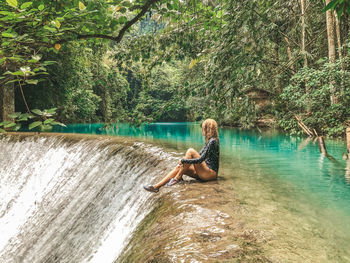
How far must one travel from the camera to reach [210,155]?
4254mm

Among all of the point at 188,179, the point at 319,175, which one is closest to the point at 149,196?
the point at 188,179

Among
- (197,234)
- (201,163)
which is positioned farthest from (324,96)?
(197,234)

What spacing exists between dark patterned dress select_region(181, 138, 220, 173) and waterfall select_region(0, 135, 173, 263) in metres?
0.87

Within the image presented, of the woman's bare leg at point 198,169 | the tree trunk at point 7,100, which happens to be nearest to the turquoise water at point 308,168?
the woman's bare leg at point 198,169

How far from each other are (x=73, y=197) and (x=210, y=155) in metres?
4.01

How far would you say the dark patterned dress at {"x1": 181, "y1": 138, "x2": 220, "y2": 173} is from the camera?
4.07m

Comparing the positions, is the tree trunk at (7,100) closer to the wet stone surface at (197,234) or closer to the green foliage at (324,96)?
the wet stone surface at (197,234)

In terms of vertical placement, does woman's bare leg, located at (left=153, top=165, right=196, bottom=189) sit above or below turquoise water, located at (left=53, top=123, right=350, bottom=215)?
above

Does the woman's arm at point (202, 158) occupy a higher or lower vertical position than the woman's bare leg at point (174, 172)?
higher

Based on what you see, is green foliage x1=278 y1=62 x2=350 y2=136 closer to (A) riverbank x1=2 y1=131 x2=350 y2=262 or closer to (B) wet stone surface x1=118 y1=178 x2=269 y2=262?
(A) riverbank x1=2 y1=131 x2=350 y2=262

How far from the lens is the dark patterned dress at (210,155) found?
407 cm

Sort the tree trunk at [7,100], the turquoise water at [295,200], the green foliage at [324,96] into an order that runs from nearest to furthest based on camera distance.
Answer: the turquoise water at [295,200] < the green foliage at [324,96] < the tree trunk at [7,100]

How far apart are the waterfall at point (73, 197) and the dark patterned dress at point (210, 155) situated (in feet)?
2.85

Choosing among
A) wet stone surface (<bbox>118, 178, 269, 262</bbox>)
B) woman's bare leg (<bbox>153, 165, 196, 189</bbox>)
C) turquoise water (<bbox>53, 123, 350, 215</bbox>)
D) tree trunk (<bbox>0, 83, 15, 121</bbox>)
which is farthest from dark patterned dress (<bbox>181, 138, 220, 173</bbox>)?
tree trunk (<bbox>0, 83, 15, 121</bbox>)
